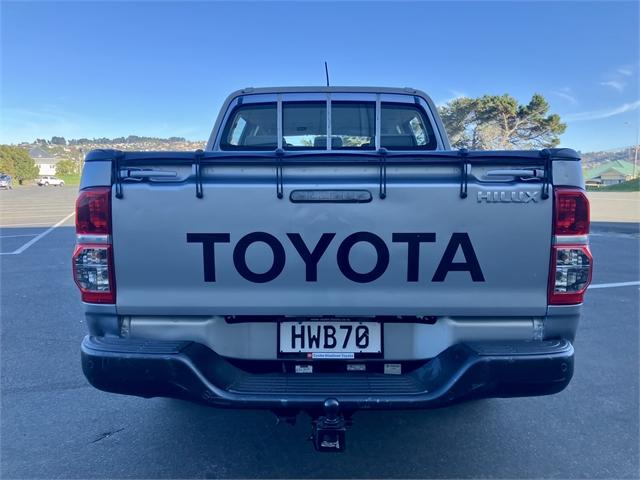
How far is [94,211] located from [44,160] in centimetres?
13749

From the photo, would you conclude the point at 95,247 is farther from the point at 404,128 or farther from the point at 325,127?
the point at 404,128

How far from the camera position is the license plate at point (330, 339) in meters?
2.46

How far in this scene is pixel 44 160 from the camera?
4759 inches

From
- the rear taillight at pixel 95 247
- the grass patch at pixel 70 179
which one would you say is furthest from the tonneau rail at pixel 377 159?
the grass patch at pixel 70 179

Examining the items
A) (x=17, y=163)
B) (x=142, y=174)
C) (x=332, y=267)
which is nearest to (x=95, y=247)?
(x=142, y=174)

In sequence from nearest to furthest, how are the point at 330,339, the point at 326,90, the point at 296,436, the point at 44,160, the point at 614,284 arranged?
the point at 330,339
the point at 296,436
the point at 326,90
the point at 614,284
the point at 44,160

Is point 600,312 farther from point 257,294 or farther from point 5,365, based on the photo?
point 5,365

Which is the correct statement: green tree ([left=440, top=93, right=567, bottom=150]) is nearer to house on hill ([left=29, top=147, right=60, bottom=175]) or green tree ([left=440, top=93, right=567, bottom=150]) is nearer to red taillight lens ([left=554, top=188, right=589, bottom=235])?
red taillight lens ([left=554, top=188, right=589, bottom=235])

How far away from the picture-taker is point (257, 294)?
7.72ft

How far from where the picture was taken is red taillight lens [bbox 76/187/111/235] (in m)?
2.29

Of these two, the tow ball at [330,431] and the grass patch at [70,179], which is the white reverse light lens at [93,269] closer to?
Result: the tow ball at [330,431]

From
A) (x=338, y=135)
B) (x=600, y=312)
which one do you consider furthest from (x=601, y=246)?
(x=338, y=135)

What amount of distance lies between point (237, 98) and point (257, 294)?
2505 millimetres

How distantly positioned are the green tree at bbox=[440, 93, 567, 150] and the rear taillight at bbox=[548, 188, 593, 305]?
1525 inches
